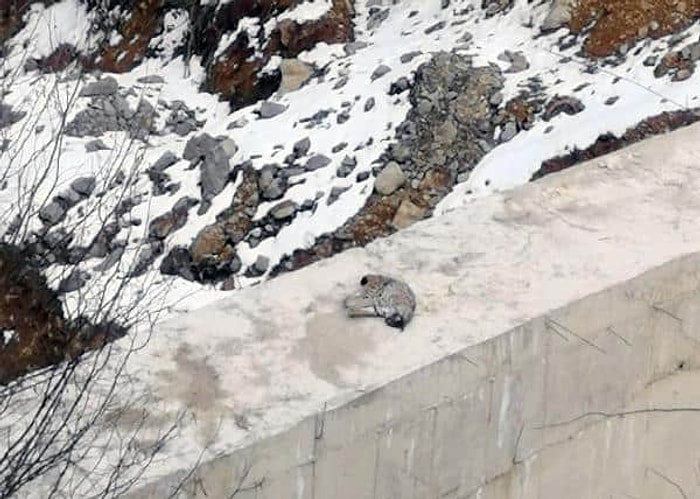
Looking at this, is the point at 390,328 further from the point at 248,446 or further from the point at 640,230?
the point at 640,230

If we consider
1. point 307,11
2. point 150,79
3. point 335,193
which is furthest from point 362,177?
point 150,79

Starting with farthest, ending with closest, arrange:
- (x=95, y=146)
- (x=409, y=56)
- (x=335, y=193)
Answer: (x=95, y=146) < (x=409, y=56) < (x=335, y=193)

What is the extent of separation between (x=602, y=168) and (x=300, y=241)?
5.02 m

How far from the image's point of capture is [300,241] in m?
9.41

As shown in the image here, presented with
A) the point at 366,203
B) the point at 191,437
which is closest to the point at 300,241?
the point at 366,203

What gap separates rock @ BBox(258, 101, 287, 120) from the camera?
35.6 ft

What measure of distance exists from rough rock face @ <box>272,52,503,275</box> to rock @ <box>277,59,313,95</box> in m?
1.27

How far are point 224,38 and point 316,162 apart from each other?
2.65 m

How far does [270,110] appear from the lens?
1087 cm

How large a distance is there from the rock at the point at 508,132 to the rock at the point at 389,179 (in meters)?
0.73

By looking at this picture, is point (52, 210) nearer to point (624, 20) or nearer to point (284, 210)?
point (284, 210)

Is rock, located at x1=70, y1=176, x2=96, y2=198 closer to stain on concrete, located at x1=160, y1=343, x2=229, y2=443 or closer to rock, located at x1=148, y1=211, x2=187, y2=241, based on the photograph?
rock, located at x1=148, y1=211, x2=187, y2=241

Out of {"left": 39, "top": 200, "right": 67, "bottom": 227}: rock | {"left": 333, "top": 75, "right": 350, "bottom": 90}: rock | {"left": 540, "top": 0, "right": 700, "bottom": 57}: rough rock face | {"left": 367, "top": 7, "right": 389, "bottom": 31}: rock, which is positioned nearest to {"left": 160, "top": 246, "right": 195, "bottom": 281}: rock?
{"left": 39, "top": 200, "right": 67, "bottom": 227}: rock

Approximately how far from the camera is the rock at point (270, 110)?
10.8 meters
